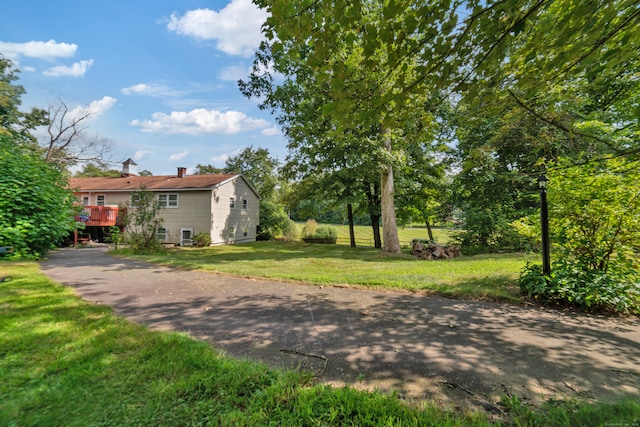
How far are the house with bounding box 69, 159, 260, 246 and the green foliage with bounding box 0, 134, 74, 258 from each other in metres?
16.4

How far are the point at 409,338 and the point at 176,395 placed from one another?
2724mm

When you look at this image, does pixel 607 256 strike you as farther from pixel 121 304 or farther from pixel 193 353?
pixel 121 304

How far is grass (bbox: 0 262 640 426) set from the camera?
6.40 ft

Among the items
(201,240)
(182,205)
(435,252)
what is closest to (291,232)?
(201,240)

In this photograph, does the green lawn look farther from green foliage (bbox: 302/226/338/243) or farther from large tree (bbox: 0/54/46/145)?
large tree (bbox: 0/54/46/145)

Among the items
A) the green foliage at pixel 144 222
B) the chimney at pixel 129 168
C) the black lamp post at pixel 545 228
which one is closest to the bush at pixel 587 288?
the black lamp post at pixel 545 228

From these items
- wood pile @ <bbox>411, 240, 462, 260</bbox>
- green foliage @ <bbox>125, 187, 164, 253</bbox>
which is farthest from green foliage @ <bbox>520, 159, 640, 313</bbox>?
green foliage @ <bbox>125, 187, 164, 253</bbox>

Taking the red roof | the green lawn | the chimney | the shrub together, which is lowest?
the green lawn

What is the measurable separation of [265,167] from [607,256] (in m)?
38.8

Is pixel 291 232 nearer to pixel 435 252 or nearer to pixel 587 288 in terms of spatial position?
pixel 435 252

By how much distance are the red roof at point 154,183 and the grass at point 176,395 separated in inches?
699

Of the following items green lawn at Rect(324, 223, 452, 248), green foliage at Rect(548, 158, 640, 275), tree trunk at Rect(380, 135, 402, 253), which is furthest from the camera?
green lawn at Rect(324, 223, 452, 248)

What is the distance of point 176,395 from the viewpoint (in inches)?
87.2

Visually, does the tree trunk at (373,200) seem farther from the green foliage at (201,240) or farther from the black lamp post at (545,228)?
the black lamp post at (545,228)
